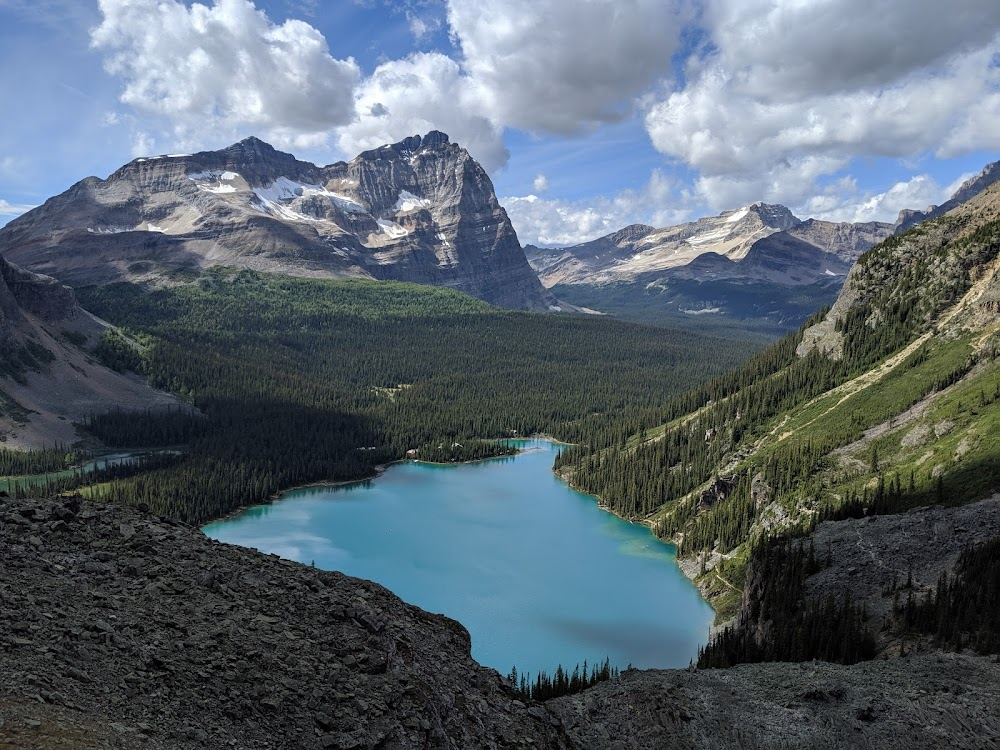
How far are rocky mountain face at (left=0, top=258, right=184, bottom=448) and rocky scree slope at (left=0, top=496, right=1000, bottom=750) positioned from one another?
129314 millimetres

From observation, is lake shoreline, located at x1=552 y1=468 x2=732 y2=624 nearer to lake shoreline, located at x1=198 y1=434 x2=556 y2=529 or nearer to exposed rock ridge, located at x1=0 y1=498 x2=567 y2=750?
lake shoreline, located at x1=198 y1=434 x2=556 y2=529

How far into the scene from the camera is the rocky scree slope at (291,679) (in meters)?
17.7

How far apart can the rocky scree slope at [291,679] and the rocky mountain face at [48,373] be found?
5091 inches

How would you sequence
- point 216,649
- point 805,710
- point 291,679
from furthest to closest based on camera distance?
point 805,710
point 291,679
point 216,649

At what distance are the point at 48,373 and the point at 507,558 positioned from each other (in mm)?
123471

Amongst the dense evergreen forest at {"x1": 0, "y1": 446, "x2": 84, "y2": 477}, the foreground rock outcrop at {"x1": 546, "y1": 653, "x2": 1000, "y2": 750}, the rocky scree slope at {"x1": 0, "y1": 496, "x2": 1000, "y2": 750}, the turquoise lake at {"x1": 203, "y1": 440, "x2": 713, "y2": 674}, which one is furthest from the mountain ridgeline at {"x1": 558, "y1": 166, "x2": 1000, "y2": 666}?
the dense evergreen forest at {"x1": 0, "y1": 446, "x2": 84, "y2": 477}

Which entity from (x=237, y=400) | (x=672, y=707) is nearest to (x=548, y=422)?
(x=237, y=400)

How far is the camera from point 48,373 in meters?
156

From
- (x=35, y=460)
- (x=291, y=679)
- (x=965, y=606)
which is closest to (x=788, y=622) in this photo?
(x=965, y=606)

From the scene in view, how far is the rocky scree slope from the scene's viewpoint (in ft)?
58.0

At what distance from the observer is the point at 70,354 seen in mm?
168375

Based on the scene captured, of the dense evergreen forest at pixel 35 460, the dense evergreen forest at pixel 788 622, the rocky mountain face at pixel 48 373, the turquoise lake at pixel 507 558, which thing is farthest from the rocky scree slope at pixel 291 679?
the rocky mountain face at pixel 48 373

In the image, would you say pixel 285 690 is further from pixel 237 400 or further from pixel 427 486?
pixel 237 400

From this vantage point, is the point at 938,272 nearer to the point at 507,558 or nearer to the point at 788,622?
the point at 507,558
